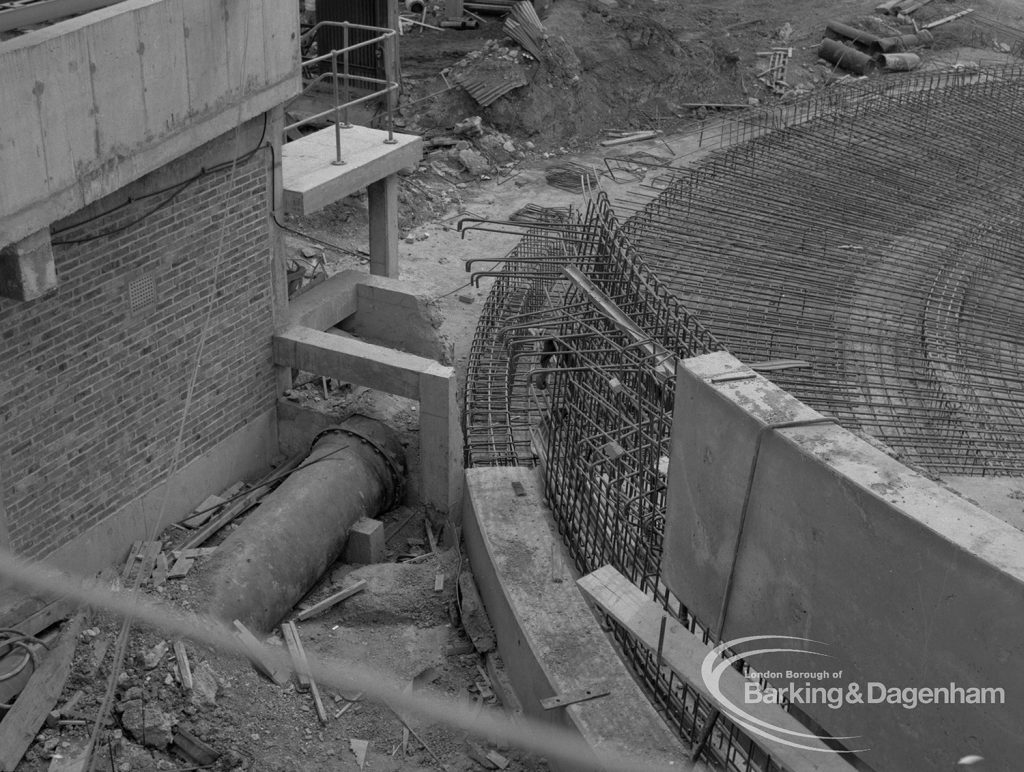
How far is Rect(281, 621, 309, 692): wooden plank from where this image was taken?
29.4 ft

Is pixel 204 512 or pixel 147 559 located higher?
pixel 147 559

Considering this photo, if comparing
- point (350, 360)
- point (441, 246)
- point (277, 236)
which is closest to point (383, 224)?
point (277, 236)

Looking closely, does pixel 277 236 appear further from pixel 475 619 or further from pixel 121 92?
pixel 475 619

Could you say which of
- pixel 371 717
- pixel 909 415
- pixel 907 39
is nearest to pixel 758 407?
pixel 371 717

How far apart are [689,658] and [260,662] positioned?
3729mm

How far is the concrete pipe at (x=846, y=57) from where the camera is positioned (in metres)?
24.3

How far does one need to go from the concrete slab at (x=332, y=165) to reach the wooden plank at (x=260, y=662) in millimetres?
4355

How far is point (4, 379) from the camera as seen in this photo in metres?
8.65

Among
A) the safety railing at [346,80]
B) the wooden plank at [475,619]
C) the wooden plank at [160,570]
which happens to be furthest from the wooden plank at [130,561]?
the safety railing at [346,80]

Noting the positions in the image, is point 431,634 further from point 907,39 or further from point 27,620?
point 907,39

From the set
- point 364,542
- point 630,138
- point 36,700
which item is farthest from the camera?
point 630,138

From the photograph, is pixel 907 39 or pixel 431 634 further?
pixel 907 39

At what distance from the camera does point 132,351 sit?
9844 mm

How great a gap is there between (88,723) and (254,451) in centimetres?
413
